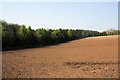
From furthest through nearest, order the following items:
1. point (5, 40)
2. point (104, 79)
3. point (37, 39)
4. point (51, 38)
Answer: point (51, 38)
point (37, 39)
point (5, 40)
point (104, 79)

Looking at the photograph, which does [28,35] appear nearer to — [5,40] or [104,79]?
[5,40]

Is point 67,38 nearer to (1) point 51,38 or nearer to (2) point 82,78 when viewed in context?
(1) point 51,38

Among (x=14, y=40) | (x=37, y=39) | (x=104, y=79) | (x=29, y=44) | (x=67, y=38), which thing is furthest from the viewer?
(x=67, y=38)

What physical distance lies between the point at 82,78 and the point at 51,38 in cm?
5447

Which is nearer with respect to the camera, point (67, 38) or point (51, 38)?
point (51, 38)

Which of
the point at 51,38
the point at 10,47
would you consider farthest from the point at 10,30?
the point at 51,38

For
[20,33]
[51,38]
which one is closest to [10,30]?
[20,33]

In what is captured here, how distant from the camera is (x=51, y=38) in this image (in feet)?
201

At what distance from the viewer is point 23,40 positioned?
41.0m

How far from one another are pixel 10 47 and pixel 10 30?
20.7 feet

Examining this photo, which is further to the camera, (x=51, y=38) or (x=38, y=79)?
(x=51, y=38)

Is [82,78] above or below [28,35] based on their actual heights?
below

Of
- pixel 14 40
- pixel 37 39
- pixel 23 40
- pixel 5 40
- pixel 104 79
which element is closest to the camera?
pixel 104 79

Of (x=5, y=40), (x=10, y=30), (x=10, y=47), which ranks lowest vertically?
(x=10, y=47)
